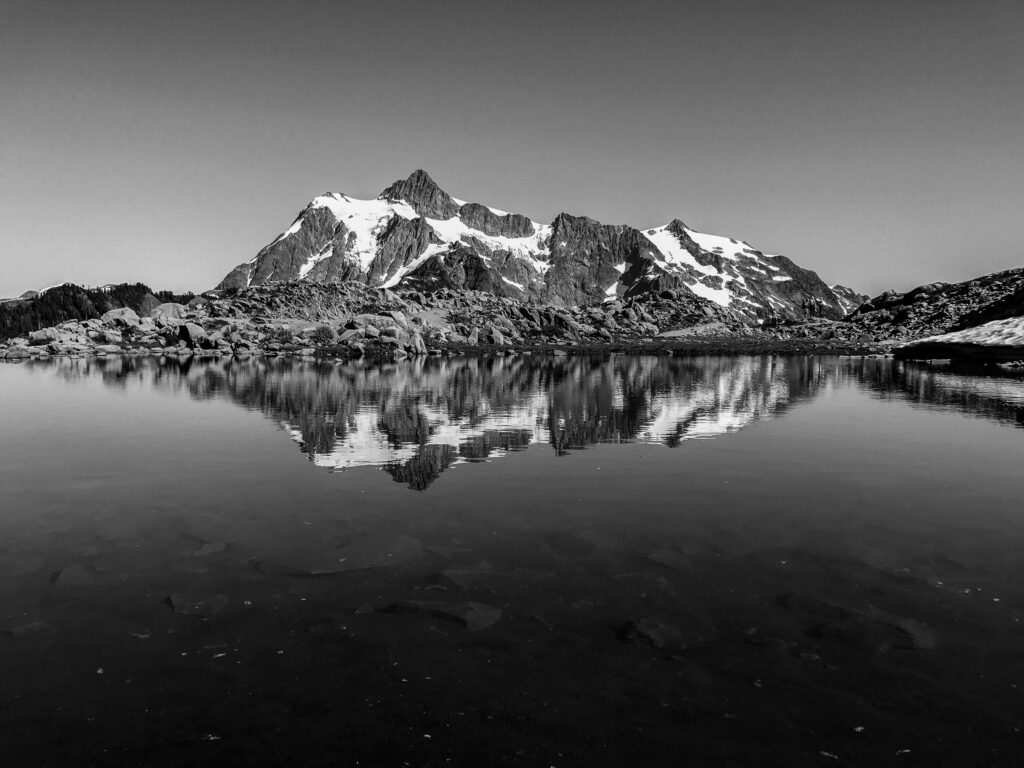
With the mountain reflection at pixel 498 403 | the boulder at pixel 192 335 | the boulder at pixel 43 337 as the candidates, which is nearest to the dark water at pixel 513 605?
the mountain reflection at pixel 498 403

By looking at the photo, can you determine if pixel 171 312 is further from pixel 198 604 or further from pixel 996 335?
pixel 198 604

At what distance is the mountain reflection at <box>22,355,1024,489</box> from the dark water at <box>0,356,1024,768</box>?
1.24 metres

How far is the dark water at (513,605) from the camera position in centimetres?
821

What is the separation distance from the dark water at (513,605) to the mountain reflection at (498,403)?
1.24 metres

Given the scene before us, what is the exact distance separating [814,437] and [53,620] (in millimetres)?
28746

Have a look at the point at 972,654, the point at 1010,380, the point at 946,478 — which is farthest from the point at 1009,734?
the point at 1010,380

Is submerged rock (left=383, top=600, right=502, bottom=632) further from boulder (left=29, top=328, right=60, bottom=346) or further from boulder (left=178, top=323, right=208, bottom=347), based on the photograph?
boulder (left=29, top=328, right=60, bottom=346)

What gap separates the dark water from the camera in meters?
8.21

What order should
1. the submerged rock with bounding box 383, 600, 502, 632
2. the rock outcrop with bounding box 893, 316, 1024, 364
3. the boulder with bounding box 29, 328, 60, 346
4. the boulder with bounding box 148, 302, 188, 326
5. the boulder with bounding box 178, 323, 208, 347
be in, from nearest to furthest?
the submerged rock with bounding box 383, 600, 502, 632 < the rock outcrop with bounding box 893, 316, 1024, 364 < the boulder with bounding box 178, 323, 208, 347 < the boulder with bounding box 29, 328, 60, 346 < the boulder with bounding box 148, 302, 188, 326

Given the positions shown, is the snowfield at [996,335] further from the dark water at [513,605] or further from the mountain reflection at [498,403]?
the dark water at [513,605]

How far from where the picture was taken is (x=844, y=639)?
10.5 m

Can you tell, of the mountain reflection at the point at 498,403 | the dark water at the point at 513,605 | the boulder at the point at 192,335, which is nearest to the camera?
the dark water at the point at 513,605

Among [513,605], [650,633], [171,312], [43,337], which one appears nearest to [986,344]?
[650,633]

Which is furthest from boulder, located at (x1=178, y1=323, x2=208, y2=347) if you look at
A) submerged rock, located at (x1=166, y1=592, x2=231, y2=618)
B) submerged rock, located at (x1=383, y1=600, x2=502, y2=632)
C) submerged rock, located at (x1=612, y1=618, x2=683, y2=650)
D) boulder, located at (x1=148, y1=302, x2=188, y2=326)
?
submerged rock, located at (x1=612, y1=618, x2=683, y2=650)
